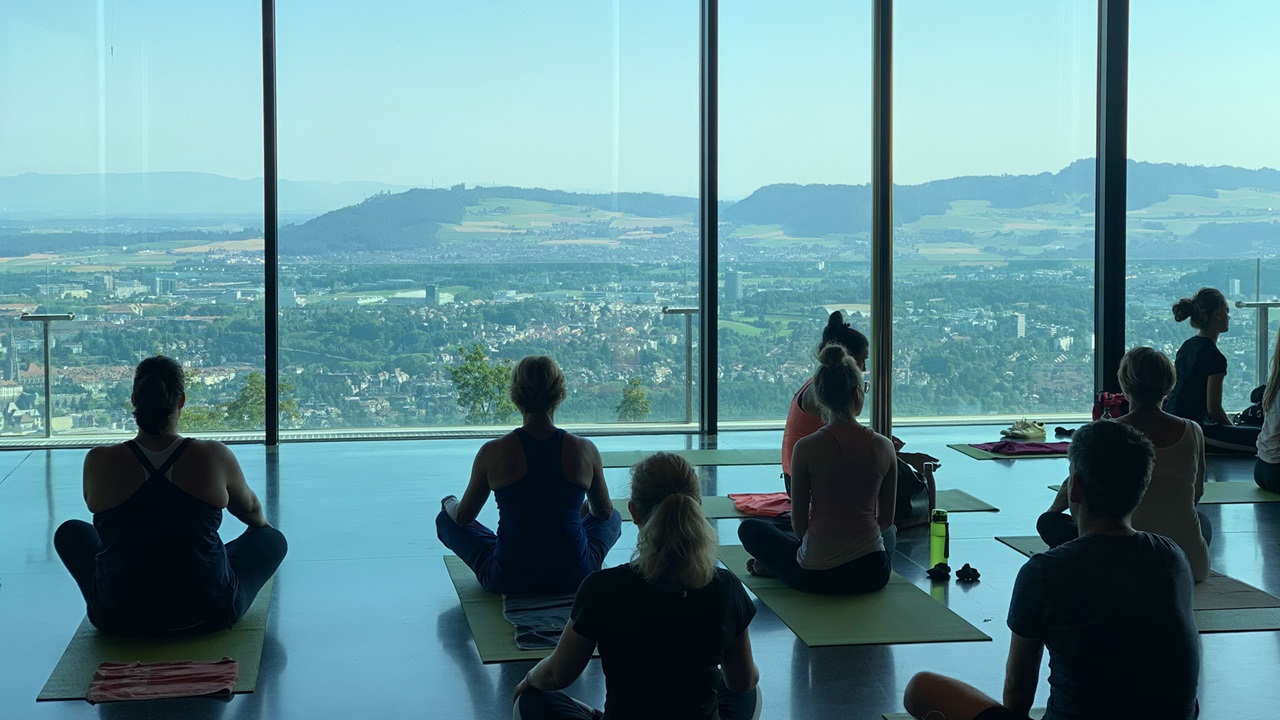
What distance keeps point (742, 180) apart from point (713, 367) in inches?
46.8

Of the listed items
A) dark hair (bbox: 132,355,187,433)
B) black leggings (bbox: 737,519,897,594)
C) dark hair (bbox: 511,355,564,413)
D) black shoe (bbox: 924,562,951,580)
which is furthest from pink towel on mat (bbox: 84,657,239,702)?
black shoe (bbox: 924,562,951,580)

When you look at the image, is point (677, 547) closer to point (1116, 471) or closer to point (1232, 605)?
point (1116, 471)

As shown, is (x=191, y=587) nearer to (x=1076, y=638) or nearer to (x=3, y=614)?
(x=3, y=614)

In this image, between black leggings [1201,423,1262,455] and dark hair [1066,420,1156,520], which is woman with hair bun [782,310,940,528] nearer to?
dark hair [1066,420,1156,520]

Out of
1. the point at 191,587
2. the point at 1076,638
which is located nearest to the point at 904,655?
the point at 1076,638

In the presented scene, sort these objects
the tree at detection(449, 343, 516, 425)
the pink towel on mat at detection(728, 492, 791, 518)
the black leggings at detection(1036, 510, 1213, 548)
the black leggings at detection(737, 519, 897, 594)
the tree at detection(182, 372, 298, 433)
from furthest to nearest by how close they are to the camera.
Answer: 1. the tree at detection(449, 343, 516, 425)
2. the tree at detection(182, 372, 298, 433)
3. the pink towel on mat at detection(728, 492, 791, 518)
4. the black leggings at detection(1036, 510, 1213, 548)
5. the black leggings at detection(737, 519, 897, 594)

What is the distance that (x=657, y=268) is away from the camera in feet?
27.0

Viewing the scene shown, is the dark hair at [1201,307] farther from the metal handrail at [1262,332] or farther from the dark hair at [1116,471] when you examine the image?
the dark hair at [1116,471]

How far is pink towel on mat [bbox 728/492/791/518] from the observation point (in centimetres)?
538

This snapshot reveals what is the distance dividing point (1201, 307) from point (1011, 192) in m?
2.31

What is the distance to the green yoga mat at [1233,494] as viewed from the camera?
18.8 ft

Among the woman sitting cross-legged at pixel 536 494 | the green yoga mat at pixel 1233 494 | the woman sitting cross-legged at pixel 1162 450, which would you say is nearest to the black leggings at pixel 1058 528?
the woman sitting cross-legged at pixel 1162 450

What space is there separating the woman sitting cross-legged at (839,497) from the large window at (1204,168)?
17.0 ft

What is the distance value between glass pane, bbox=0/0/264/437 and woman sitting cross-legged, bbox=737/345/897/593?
460 cm
